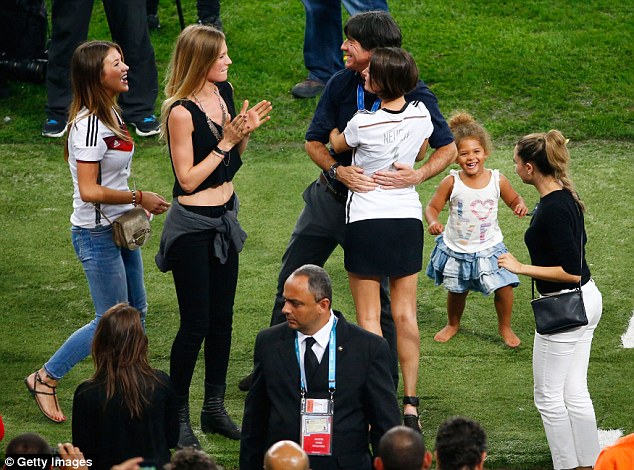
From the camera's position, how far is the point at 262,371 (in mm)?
4438

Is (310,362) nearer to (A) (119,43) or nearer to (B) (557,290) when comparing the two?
(B) (557,290)

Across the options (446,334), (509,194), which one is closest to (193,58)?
(509,194)

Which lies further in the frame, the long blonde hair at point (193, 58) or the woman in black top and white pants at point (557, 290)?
the long blonde hair at point (193, 58)

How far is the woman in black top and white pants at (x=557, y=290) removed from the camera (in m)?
5.29

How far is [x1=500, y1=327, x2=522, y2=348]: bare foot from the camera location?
6.89 metres

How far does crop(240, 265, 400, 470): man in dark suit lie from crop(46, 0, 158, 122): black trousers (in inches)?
228

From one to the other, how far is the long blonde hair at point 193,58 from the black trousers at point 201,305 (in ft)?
2.12

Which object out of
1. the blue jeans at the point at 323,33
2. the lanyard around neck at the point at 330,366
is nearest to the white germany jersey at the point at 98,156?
the lanyard around neck at the point at 330,366

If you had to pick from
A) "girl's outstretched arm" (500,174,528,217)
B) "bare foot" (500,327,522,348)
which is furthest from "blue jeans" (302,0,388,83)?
"bare foot" (500,327,522,348)

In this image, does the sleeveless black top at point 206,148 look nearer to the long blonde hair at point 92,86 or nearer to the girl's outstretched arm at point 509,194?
the long blonde hair at point 92,86

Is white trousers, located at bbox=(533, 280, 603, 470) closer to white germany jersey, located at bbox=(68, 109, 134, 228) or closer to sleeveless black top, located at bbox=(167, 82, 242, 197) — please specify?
sleeveless black top, located at bbox=(167, 82, 242, 197)

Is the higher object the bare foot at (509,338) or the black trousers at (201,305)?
the black trousers at (201,305)

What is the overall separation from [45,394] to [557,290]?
2.83 m

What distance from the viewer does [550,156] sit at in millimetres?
5289
